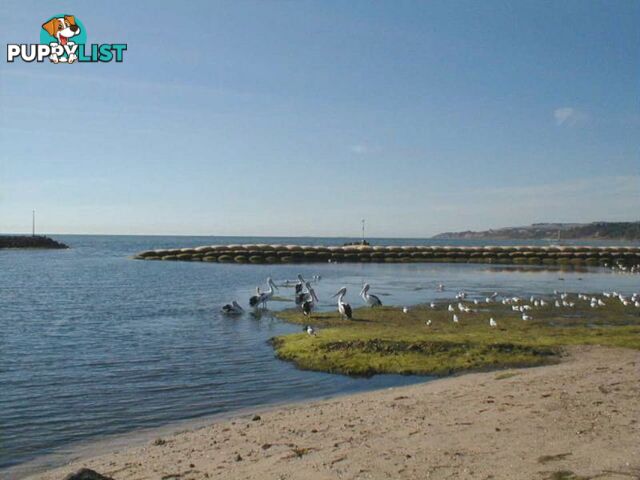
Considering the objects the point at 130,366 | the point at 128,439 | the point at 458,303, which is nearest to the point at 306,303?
the point at 458,303

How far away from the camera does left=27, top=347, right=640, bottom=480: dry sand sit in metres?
8.30

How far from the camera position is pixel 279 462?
901 cm

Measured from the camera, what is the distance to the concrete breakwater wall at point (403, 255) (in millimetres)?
81438

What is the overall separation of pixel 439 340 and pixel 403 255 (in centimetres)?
6710

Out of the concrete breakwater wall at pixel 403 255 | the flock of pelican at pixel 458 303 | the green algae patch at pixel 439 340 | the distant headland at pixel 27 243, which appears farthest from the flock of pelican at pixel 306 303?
the distant headland at pixel 27 243

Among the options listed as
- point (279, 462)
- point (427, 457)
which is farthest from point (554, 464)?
point (279, 462)

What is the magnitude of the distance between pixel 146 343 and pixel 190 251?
6945cm

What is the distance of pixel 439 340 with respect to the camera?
1925 centimetres

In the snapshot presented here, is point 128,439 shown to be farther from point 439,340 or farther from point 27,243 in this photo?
point 27,243

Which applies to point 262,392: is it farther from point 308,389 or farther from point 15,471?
point 15,471

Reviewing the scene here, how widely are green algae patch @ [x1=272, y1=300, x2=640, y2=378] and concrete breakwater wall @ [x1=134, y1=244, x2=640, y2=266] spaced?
5415 cm

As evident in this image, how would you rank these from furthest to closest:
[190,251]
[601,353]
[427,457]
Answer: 1. [190,251]
2. [601,353]
3. [427,457]

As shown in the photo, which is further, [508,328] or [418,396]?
[508,328]

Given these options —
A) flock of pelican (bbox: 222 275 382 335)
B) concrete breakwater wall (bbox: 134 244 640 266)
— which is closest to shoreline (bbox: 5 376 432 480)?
flock of pelican (bbox: 222 275 382 335)
